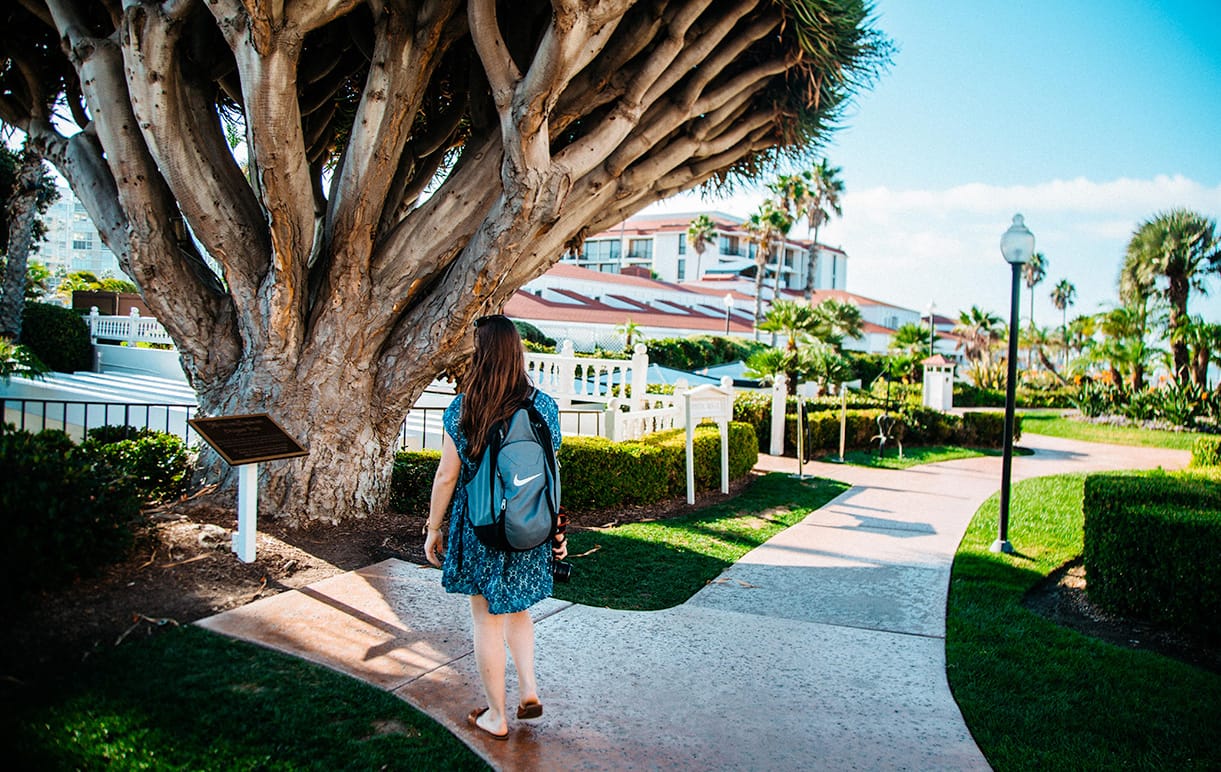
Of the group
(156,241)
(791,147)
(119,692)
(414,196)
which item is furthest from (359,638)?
(791,147)

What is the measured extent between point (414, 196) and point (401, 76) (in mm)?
2428

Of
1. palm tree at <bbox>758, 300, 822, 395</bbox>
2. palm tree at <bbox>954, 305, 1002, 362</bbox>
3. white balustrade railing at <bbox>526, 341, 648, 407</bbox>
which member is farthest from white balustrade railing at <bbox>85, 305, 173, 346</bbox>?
palm tree at <bbox>954, 305, 1002, 362</bbox>

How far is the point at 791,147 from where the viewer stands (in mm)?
8742

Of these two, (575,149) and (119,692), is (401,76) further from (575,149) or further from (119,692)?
(119,692)

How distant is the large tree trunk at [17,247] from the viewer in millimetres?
19859

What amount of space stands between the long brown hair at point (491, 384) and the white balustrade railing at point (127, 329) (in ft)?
77.0

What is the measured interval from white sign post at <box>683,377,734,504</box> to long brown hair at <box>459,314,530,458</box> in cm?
618

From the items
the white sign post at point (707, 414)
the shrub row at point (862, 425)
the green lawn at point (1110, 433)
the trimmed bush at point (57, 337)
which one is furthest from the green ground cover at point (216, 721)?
the trimmed bush at point (57, 337)

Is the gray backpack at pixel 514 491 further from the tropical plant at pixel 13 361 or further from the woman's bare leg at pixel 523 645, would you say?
the tropical plant at pixel 13 361

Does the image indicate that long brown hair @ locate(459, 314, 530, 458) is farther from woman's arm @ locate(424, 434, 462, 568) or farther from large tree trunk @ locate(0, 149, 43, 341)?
large tree trunk @ locate(0, 149, 43, 341)

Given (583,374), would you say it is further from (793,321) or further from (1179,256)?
(1179,256)

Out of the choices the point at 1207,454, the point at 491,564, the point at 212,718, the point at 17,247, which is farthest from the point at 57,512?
the point at 17,247

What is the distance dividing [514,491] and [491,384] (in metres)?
0.45

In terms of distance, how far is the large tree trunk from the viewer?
19859mm
